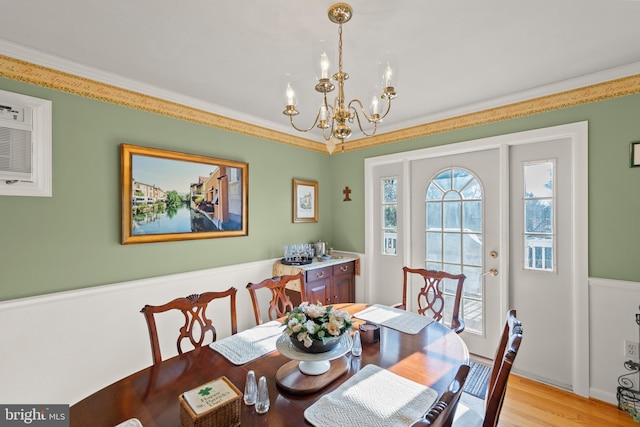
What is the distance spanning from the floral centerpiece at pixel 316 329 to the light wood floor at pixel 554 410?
5.24ft

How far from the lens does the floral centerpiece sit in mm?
1230

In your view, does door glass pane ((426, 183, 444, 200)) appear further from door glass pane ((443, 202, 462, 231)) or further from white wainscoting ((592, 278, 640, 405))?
white wainscoting ((592, 278, 640, 405))

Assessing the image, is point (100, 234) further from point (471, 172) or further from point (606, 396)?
point (606, 396)

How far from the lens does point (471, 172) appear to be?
2867 mm

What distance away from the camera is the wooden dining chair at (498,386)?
0.91 metres

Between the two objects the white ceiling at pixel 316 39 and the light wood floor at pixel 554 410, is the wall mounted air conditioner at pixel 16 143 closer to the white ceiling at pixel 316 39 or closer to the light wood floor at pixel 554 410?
the white ceiling at pixel 316 39

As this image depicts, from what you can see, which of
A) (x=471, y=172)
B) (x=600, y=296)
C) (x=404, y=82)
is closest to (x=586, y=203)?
(x=600, y=296)

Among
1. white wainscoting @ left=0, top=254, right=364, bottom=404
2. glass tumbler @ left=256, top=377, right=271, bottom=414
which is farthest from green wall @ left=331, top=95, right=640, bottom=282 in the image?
white wainscoting @ left=0, top=254, right=364, bottom=404

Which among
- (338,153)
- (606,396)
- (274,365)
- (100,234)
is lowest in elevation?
(606,396)

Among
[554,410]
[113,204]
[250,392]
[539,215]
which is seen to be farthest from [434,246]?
[113,204]

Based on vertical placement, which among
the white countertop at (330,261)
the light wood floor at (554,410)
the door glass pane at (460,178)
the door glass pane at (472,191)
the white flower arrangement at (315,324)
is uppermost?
the door glass pane at (460,178)

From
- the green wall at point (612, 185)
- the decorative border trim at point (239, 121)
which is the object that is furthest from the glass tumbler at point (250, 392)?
the green wall at point (612, 185)

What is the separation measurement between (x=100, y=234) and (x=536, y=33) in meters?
3.10

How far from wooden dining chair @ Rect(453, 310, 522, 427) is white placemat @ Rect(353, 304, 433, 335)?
0.43m
